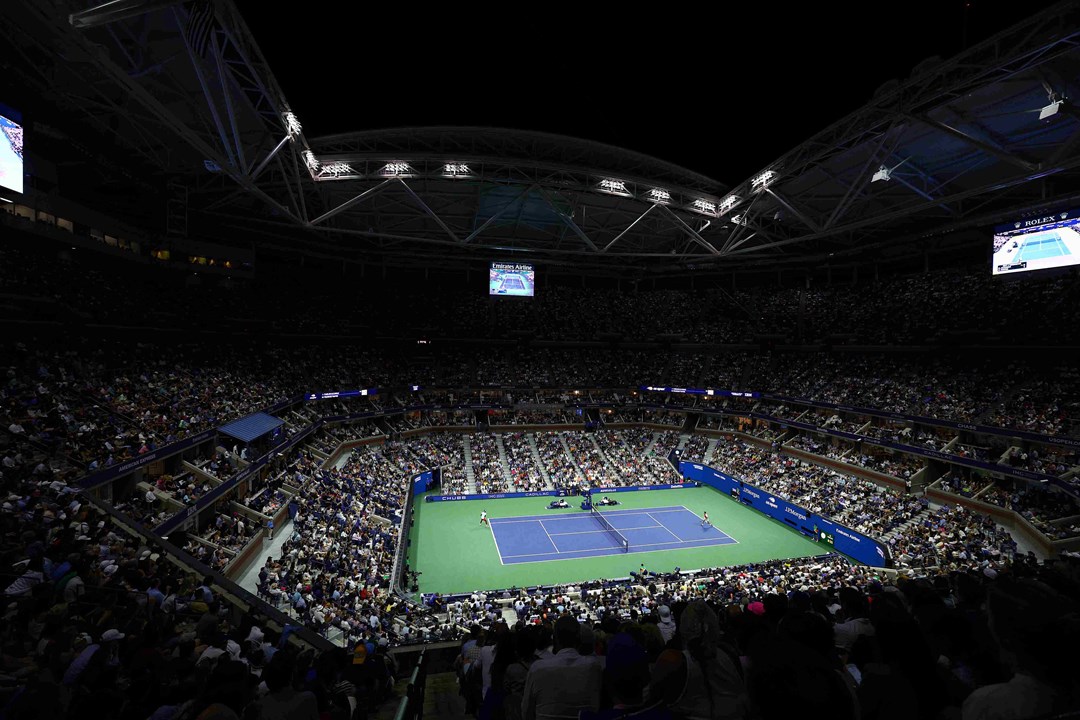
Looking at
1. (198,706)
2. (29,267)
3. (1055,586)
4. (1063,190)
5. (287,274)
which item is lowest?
(198,706)

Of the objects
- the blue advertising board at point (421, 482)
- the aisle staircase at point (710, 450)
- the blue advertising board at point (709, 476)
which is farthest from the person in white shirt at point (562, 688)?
the aisle staircase at point (710, 450)

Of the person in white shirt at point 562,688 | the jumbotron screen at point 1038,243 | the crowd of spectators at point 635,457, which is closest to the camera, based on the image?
the person in white shirt at point 562,688

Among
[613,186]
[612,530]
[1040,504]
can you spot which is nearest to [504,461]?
[612,530]

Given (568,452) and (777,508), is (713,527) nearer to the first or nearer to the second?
(777,508)

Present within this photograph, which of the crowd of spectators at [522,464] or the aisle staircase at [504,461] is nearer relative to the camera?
the crowd of spectators at [522,464]

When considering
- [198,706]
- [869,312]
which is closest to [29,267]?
[198,706]

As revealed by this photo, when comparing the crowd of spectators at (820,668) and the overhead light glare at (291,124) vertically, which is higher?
the overhead light glare at (291,124)

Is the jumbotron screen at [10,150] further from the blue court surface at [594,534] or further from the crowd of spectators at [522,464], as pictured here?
the crowd of spectators at [522,464]

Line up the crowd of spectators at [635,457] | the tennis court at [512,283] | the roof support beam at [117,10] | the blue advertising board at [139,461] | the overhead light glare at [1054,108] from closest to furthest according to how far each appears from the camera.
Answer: the roof support beam at [117,10], the blue advertising board at [139,461], the overhead light glare at [1054,108], the crowd of spectators at [635,457], the tennis court at [512,283]

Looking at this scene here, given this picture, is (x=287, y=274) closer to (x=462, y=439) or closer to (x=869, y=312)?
(x=462, y=439)
